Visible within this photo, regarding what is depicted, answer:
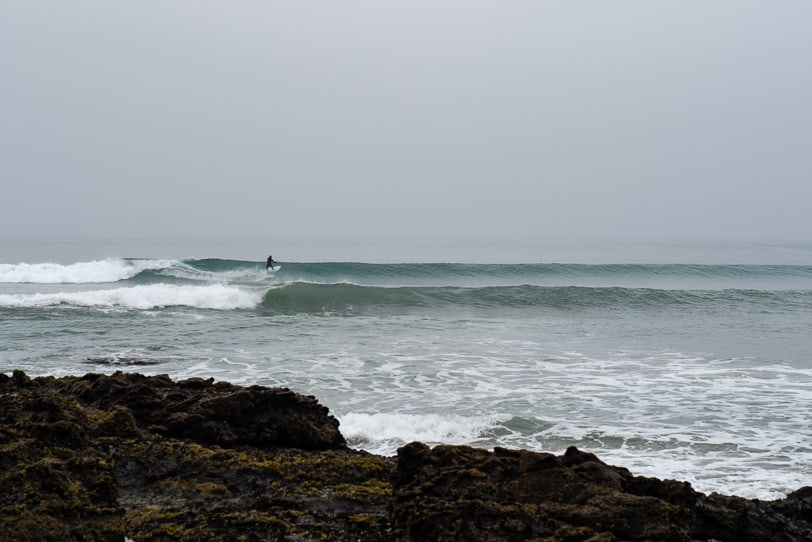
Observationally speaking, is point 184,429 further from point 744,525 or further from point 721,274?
point 721,274

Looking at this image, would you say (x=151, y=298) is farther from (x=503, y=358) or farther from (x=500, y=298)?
(x=503, y=358)

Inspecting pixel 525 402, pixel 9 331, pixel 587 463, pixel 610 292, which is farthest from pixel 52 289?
pixel 587 463

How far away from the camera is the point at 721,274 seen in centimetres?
3869

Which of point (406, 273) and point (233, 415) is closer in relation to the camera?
Answer: point (233, 415)

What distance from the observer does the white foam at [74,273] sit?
32688mm

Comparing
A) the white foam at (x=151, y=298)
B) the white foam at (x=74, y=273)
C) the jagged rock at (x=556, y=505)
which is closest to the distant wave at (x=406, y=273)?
the white foam at (x=74, y=273)

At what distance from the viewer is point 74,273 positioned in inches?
1331

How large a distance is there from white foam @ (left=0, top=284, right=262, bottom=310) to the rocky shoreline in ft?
62.4

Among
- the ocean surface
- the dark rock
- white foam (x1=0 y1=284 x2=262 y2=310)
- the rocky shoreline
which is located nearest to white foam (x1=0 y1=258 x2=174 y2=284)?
the ocean surface

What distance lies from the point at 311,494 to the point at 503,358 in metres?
9.03

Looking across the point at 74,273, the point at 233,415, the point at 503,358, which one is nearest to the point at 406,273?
the point at 74,273

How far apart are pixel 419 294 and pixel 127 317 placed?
10996 millimetres

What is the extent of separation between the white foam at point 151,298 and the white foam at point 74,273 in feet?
33.0

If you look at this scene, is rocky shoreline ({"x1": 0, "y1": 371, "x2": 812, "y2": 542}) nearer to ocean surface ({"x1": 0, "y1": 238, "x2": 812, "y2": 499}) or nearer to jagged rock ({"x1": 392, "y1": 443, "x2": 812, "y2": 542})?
jagged rock ({"x1": 392, "y1": 443, "x2": 812, "y2": 542})
